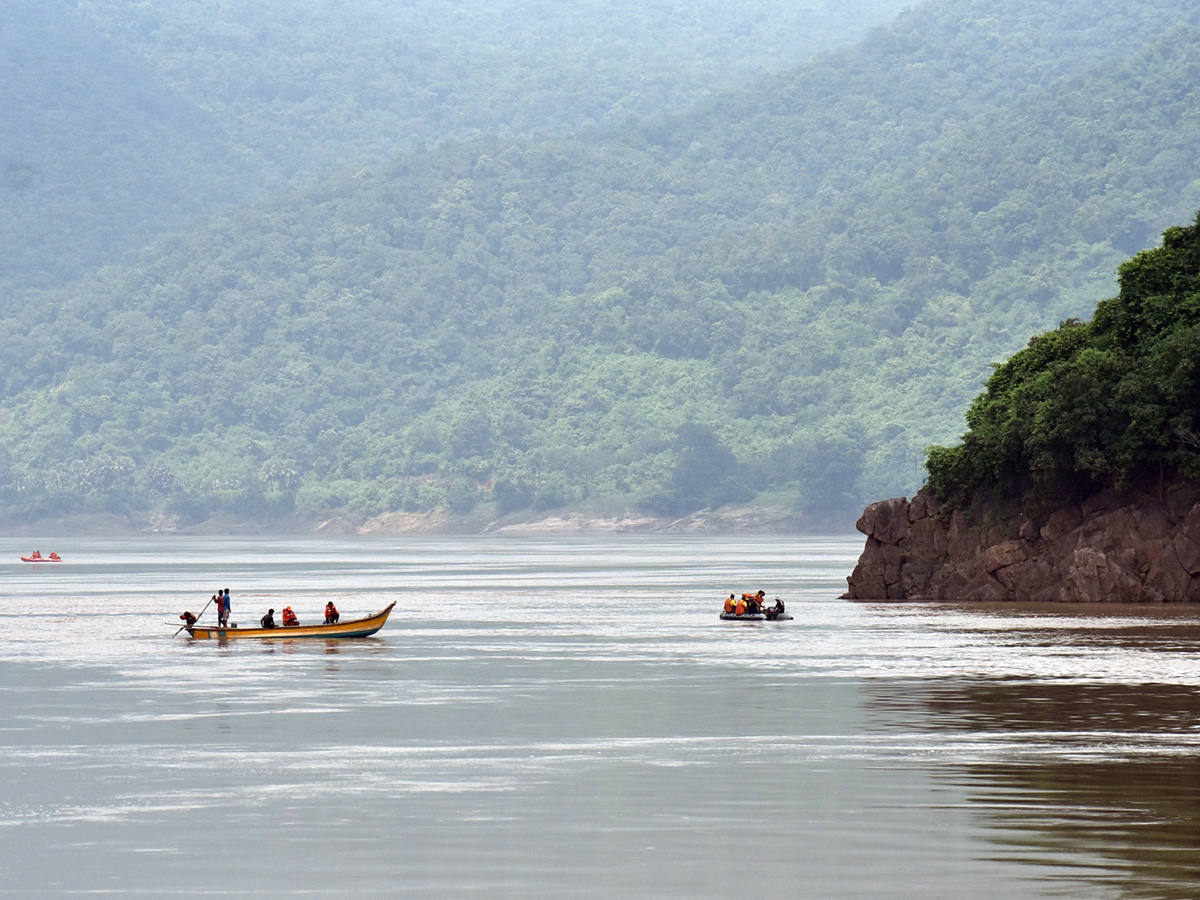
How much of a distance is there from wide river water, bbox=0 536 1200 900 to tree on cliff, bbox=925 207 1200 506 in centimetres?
1114

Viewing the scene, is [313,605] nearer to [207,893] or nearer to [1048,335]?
[1048,335]

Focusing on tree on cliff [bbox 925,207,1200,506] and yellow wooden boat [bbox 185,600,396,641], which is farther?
tree on cliff [bbox 925,207,1200,506]

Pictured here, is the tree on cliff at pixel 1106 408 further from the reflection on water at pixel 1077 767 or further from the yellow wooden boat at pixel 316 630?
the reflection on water at pixel 1077 767

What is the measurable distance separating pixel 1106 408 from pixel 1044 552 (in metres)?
6.77

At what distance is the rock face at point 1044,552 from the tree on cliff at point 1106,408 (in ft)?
3.90

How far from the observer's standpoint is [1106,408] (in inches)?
3204

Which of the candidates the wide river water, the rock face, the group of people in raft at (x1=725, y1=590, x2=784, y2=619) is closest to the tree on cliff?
the rock face

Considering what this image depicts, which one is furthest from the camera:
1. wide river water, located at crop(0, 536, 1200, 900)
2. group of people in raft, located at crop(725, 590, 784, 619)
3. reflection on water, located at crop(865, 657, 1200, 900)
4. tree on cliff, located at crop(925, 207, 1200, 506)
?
tree on cliff, located at crop(925, 207, 1200, 506)

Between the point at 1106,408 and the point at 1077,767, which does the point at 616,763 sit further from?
the point at 1106,408

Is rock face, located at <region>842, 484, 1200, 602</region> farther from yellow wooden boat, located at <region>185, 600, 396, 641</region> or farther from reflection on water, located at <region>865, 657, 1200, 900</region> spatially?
reflection on water, located at <region>865, 657, 1200, 900</region>

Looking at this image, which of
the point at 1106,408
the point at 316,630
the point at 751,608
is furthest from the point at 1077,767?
the point at 1106,408

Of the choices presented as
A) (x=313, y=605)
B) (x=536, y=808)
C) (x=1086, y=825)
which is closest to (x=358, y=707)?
(x=536, y=808)

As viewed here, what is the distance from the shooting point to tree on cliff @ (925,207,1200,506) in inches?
3127

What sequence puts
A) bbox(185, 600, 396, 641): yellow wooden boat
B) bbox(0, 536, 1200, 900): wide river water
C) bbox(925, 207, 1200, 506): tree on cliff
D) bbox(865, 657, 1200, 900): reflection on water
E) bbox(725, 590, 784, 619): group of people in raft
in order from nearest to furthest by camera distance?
bbox(0, 536, 1200, 900): wide river water → bbox(865, 657, 1200, 900): reflection on water → bbox(185, 600, 396, 641): yellow wooden boat → bbox(725, 590, 784, 619): group of people in raft → bbox(925, 207, 1200, 506): tree on cliff
